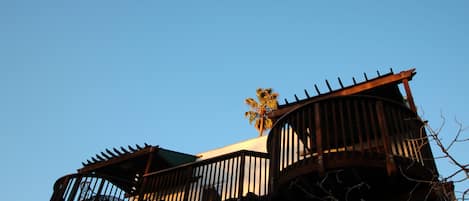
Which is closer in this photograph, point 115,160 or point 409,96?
point 409,96

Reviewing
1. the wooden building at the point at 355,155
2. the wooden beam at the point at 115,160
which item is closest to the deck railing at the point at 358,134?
the wooden building at the point at 355,155

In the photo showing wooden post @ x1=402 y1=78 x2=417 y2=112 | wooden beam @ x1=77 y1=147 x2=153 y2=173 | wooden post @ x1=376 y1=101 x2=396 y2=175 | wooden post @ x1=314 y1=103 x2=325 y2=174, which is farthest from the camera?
wooden beam @ x1=77 y1=147 x2=153 y2=173

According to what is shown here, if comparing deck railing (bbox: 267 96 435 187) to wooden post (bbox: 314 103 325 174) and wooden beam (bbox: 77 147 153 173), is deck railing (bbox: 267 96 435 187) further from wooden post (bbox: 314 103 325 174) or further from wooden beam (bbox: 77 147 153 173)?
wooden beam (bbox: 77 147 153 173)

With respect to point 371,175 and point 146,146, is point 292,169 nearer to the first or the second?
point 371,175

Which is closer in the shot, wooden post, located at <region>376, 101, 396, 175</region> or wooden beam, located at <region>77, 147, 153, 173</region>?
wooden post, located at <region>376, 101, 396, 175</region>

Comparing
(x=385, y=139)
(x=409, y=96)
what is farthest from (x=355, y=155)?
(x=409, y=96)

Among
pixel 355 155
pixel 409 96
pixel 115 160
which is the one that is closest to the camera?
pixel 355 155

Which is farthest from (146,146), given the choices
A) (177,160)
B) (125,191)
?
(125,191)

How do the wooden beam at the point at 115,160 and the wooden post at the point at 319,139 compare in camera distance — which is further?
the wooden beam at the point at 115,160

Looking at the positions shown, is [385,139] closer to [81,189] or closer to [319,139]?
[319,139]

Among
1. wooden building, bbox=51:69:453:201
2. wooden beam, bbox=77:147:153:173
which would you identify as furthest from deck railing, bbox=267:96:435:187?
wooden beam, bbox=77:147:153:173

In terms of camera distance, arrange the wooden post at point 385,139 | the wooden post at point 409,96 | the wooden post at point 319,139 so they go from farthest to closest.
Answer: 1. the wooden post at point 409,96
2. the wooden post at point 319,139
3. the wooden post at point 385,139

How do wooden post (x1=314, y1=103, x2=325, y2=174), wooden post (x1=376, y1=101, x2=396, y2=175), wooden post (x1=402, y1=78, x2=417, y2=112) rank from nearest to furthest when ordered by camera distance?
wooden post (x1=376, y1=101, x2=396, y2=175) < wooden post (x1=314, y1=103, x2=325, y2=174) < wooden post (x1=402, y1=78, x2=417, y2=112)

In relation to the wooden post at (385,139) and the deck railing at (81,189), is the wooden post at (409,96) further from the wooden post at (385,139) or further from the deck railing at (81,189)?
the deck railing at (81,189)
